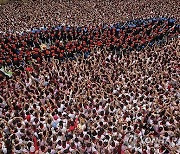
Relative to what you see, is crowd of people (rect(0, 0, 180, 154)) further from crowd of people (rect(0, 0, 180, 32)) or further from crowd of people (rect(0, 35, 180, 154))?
crowd of people (rect(0, 0, 180, 32))

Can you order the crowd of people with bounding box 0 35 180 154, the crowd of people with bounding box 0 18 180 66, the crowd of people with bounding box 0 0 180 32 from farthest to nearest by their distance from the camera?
the crowd of people with bounding box 0 0 180 32 < the crowd of people with bounding box 0 18 180 66 < the crowd of people with bounding box 0 35 180 154

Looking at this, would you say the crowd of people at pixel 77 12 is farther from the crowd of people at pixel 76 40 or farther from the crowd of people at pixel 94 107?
the crowd of people at pixel 94 107

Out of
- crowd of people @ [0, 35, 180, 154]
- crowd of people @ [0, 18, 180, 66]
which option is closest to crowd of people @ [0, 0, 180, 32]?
crowd of people @ [0, 18, 180, 66]

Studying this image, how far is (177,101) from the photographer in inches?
297

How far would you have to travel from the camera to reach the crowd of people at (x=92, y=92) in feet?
19.8

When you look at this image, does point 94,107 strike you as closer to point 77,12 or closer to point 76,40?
point 76,40

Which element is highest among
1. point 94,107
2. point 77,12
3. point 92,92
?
point 77,12

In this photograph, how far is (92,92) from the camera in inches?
313

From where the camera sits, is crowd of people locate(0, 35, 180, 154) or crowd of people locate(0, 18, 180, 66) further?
crowd of people locate(0, 18, 180, 66)

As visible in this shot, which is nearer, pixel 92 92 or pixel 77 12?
pixel 92 92

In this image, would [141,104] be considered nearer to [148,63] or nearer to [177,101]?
[177,101]

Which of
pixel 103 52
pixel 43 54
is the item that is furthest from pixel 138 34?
pixel 43 54

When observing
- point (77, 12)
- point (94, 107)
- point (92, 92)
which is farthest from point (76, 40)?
point (77, 12)

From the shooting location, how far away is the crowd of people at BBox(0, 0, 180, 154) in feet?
19.8
